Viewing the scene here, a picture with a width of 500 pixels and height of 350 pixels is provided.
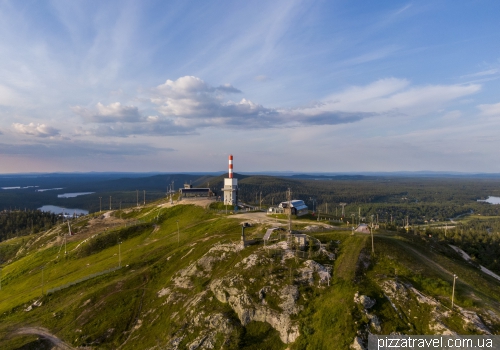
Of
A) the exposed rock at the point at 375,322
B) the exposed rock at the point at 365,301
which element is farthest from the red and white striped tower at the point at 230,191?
the exposed rock at the point at 375,322

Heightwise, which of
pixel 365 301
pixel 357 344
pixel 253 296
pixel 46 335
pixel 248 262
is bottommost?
pixel 46 335

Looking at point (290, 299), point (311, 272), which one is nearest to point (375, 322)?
point (290, 299)

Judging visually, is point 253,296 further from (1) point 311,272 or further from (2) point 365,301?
(2) point 365,301

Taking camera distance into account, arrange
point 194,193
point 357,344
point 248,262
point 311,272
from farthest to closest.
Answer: point 194,193, point 248,262, point 311,272, point 357,344

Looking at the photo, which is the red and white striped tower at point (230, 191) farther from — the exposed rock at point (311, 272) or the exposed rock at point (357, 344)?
the exposed rock at point (357, 344)

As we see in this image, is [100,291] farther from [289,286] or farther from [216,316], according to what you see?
[289,286]

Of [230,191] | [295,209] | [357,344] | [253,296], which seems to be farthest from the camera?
[230,191]
